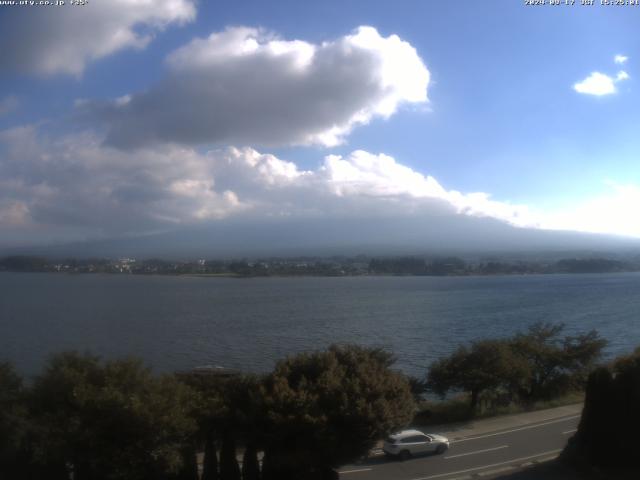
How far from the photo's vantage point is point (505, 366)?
15430 millimetres

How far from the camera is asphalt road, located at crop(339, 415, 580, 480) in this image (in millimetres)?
9445

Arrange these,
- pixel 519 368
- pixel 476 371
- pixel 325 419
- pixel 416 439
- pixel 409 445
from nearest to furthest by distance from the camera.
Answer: pixel 325 419, pixel 409 445, pixel 416 439, pixel 476 371, pixel 519 368

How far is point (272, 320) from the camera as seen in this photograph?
3872 centimetres

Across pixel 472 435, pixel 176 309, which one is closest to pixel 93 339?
pixel 176 309

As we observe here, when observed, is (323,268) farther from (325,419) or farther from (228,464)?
(325,419)

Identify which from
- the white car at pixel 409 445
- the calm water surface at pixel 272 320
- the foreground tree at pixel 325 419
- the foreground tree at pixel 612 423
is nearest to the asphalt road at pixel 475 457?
the white car at pixel 409 445

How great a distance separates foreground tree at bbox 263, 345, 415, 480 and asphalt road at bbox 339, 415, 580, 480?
Answer: 167 cm

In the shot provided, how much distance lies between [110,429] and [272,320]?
3155 cm

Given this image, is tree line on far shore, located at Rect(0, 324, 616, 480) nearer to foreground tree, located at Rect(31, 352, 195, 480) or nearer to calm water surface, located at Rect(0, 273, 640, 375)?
foreground tree, located at Rect(31, 352, 195, 480)

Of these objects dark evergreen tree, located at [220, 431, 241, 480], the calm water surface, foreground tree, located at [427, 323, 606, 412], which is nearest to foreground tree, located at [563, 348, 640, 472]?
dark evergreen tree, located at [220, 431, 241, 480]

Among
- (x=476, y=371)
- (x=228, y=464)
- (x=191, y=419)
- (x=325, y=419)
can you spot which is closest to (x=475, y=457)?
(x=325, y=419)

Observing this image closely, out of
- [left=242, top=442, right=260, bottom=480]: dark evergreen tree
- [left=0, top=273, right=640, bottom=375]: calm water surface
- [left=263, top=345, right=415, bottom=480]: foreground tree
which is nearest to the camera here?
[left=263, top=345, right=415, bottom=480]: foreground tree

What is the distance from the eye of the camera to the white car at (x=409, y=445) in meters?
10.2

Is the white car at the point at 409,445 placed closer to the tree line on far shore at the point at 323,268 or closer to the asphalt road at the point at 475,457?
the asphalt road at the point at 475,457
